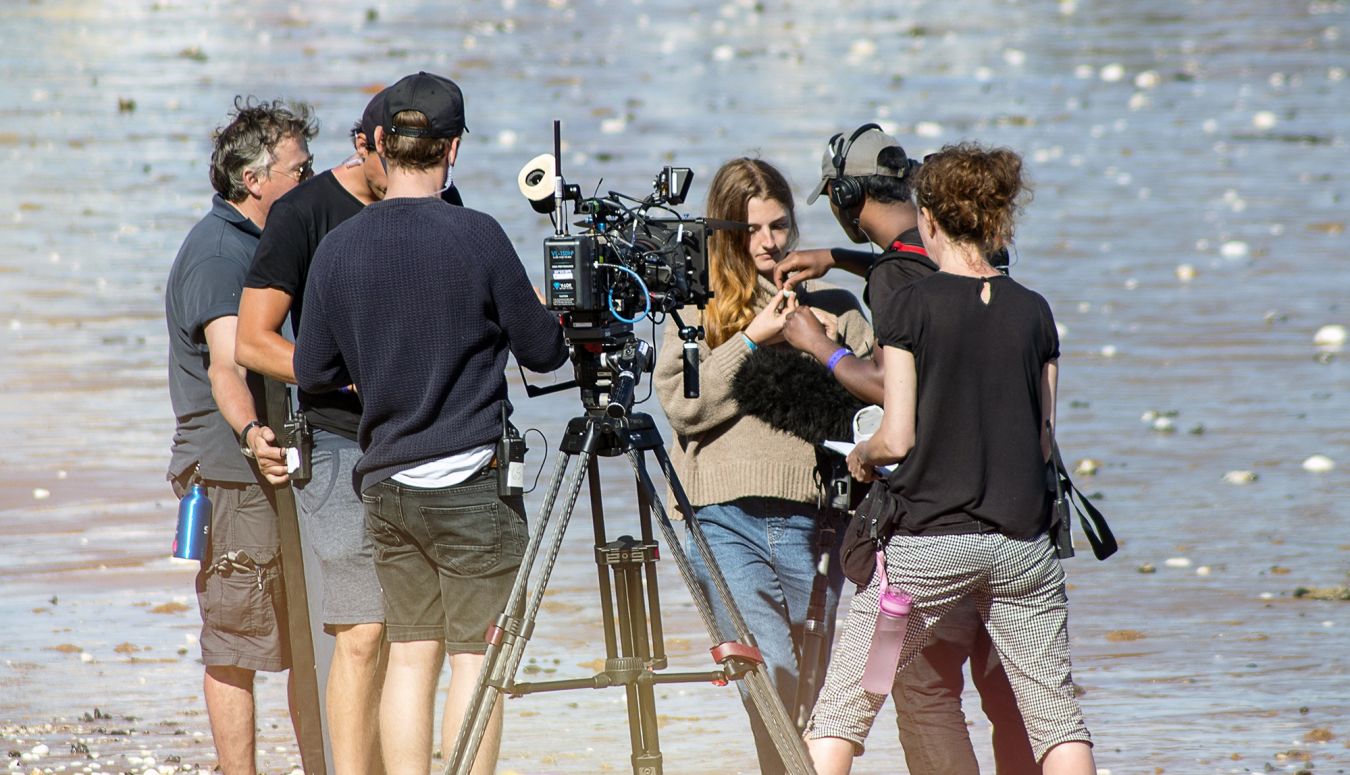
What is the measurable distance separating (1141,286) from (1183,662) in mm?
6420

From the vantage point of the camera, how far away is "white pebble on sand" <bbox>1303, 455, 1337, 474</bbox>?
873cm

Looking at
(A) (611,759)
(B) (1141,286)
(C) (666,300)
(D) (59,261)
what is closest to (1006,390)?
(C) (666,300)

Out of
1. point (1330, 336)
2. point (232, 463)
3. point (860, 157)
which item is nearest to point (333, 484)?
point (232, 463)

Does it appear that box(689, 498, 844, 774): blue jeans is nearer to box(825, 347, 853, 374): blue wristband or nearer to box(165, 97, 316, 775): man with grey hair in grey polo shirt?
box(825, 347, 853, 374): blue wristband

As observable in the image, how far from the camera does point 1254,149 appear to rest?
17234 mm

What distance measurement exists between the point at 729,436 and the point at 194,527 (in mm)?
1413

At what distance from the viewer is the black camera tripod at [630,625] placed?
13.0 feet

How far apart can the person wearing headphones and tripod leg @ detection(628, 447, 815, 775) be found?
36 cm

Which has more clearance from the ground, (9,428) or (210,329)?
(210,329)

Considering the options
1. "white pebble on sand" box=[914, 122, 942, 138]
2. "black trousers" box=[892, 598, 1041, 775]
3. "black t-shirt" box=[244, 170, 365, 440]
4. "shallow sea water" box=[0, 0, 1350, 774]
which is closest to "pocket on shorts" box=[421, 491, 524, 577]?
"black t-shirt" box=[244, 170, 365, 440]

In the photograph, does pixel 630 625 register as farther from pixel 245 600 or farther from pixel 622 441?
pixel 245 600

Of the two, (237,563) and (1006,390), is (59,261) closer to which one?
(237,563)

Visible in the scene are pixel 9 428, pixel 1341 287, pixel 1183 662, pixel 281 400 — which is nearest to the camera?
pixel 281 400

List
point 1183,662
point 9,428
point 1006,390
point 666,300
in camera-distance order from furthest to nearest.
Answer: point 9,428, point 1183,662, point 666,300, point 1006,390
